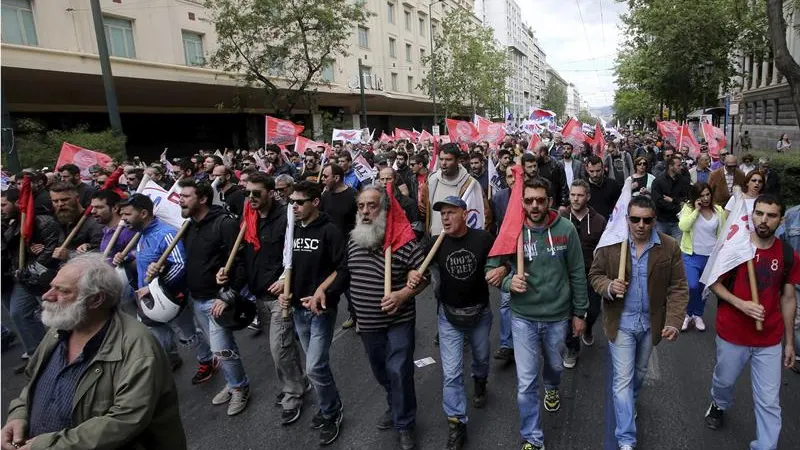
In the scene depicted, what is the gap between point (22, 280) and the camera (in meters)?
5.01

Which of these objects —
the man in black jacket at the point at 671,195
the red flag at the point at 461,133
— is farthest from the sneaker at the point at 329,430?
the red flag at the point at 461,133

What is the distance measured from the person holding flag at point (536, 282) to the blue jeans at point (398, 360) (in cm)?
74

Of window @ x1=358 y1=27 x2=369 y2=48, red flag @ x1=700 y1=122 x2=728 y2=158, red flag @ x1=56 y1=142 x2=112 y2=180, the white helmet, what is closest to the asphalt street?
the white helmet

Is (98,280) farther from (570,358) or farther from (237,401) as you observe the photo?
(570,358)

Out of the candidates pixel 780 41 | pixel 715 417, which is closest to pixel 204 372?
pixel 715 417

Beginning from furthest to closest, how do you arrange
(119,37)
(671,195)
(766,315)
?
1. (119,37)
2. (671,195)
3. (766,315)

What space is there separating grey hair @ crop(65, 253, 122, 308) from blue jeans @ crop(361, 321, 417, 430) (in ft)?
5.38

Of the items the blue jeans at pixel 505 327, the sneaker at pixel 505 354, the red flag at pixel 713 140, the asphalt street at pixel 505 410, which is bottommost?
the asphalt street at pixel 505 410

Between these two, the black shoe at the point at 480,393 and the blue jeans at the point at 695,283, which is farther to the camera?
the blue jeans at the point at 695,283

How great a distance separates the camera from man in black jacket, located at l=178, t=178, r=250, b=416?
4.11 metres

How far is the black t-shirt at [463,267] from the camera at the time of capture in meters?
3.48

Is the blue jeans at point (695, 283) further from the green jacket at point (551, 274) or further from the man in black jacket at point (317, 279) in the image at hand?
the man in black jacket at point (317, 279)

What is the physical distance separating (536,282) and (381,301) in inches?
41.4

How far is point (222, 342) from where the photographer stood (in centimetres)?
412
